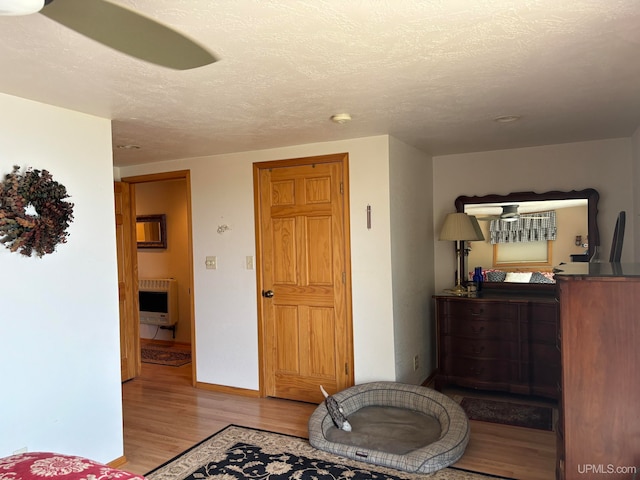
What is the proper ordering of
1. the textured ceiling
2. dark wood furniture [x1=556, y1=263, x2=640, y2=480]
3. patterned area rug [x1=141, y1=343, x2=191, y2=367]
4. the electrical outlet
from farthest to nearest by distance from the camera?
1. patterned area rug [x1=141, y1=343, x2=191, y2=367]
2. the electrical outlet
3. dark wood furniture [x1=556, y1=263, x2=640, y2=480]
4. the textured ceiling

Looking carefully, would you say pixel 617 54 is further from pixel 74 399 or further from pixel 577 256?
pixel 74 399

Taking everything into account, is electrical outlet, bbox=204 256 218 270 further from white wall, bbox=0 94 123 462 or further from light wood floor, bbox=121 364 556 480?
white wall, bbox=0 94 123 462

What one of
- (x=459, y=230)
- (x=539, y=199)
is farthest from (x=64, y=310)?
(x=539, y=199)

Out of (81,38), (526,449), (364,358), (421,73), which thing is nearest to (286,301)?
(364,358)

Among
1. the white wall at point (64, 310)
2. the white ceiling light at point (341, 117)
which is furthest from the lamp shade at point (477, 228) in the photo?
the white wall at point (64, 310)

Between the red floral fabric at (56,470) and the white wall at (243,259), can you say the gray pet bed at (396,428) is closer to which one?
the white wall at (243,259)

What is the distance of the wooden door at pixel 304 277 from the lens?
13.1 feet

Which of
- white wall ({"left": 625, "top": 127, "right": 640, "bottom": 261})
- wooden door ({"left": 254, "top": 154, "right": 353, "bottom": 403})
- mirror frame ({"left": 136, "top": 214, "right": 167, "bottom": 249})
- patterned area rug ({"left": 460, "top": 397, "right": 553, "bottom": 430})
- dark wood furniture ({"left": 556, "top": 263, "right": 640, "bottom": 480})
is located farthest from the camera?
mirror frame ({"left": 136, "top": 214, "right": 167, "bottom": 249})

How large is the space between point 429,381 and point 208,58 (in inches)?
156

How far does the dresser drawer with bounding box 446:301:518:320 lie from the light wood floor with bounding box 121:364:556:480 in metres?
0.99

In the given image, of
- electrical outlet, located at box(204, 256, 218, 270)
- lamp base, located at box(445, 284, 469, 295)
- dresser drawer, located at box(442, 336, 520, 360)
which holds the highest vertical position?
electrical outlet, located at box(204, 256, 218, 270)

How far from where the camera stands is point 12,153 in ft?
8.20

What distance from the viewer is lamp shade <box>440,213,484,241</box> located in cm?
438

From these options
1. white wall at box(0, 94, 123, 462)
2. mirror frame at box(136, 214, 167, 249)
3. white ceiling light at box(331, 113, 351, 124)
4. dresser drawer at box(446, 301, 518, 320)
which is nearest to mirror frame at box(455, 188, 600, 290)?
dresser drawer at box(446, 301, 518, 320)
